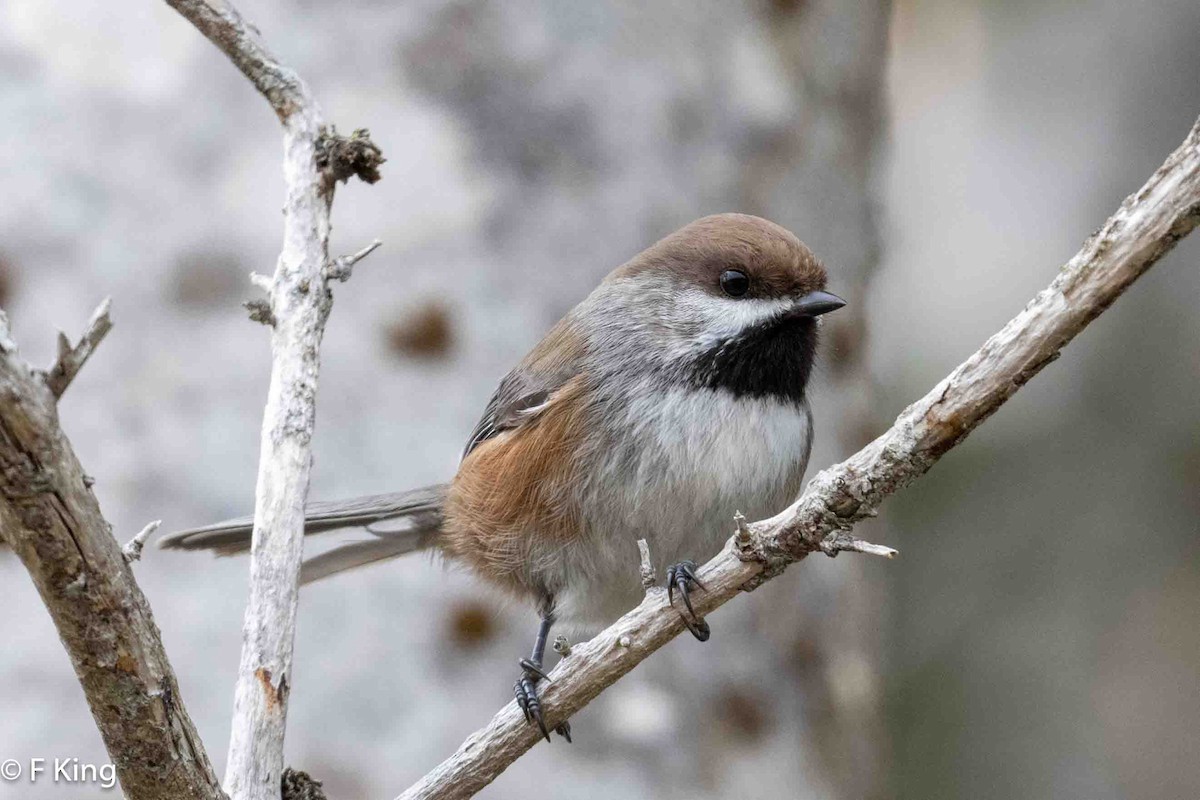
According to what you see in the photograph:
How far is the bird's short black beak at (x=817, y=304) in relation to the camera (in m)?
2.93

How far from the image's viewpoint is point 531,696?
95.9 inches

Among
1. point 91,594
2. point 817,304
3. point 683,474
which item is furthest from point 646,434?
point 91,594

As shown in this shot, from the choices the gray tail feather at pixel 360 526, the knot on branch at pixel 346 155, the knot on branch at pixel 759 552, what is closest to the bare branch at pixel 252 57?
the knot on branch at pixel 346 155

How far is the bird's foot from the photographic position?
2305mm

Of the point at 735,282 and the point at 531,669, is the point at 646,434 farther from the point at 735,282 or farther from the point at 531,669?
the point at 531,669

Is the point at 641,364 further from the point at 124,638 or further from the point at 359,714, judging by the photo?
the point at 124,638

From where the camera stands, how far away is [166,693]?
174 cm

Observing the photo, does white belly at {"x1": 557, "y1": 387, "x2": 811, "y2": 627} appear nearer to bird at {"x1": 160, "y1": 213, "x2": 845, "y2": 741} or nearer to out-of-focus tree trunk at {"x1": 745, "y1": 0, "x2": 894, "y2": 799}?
bird at {"x1": 160, "y1": 213, "x2": 845, "y2": 741}

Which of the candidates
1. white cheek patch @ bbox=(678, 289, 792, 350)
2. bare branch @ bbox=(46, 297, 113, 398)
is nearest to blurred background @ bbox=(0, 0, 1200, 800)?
white cheek patch @ bbox=(678, 289, 792, 350)

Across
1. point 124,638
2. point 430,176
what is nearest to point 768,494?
point 430,176

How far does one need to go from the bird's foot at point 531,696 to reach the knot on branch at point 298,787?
0.43 meters

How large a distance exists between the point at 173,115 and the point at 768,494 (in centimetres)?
210

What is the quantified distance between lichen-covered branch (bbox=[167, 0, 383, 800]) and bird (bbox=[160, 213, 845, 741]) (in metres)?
0.76

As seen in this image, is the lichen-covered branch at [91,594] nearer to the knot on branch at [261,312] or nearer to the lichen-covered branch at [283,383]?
the lichen-covered branch at [283,383]
